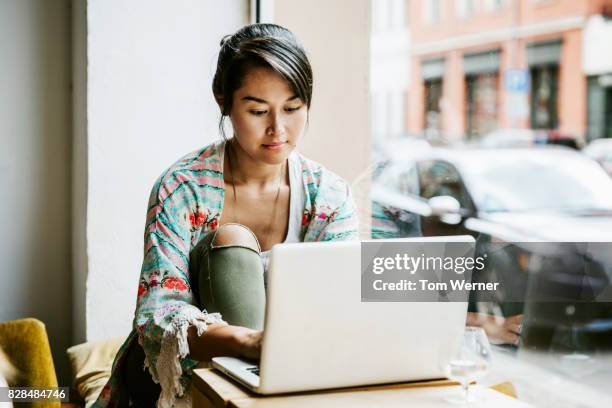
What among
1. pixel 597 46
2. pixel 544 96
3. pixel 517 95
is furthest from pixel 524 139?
pixel 597 46

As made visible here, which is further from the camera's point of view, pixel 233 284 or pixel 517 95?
pixel 517 95

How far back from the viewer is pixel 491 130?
115 inches

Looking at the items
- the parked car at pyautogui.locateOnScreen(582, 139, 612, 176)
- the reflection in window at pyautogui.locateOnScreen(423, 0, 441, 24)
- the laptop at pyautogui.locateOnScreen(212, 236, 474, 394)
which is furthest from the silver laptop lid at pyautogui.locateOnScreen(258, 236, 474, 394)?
the reflection in window at pyautogui.locateOnScreen(423, 0, 441, 24)

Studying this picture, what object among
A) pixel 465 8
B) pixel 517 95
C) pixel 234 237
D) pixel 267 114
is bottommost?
pixel 234 237

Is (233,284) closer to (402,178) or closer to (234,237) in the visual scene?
(234,237)

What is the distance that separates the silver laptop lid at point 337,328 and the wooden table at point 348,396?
1 centimetres

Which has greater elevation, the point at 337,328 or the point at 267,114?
the point at 267,114

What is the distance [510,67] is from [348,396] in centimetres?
177

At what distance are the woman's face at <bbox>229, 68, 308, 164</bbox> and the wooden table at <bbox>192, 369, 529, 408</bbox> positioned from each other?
561mm

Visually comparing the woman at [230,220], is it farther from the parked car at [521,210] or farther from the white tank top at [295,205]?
the parked car at [521,210]

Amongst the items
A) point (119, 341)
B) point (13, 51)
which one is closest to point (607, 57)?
point (119, 341)

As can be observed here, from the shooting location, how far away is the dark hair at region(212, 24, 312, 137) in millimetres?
1549

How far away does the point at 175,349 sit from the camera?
1.23 m

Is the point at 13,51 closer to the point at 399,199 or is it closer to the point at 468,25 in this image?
the point at 399,199
